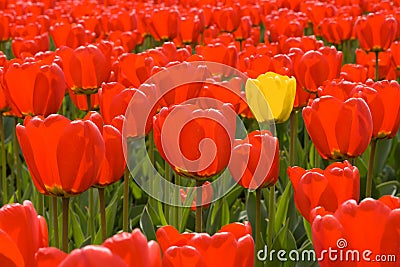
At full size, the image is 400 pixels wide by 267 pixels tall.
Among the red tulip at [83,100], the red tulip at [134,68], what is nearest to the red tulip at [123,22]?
the red tulip at [83,100]

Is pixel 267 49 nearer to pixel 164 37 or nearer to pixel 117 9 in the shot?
pixel 164 37

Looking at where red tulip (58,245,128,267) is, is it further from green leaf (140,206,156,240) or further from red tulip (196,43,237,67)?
red tulip (196,43,237,67)

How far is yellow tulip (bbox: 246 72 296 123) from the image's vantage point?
2.39 metres

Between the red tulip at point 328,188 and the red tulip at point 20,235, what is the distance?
0.61 metres

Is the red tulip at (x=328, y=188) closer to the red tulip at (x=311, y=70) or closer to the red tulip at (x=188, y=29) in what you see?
the red tulip at (x=311, y=70)

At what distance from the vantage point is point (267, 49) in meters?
3.22

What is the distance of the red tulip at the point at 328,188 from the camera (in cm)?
158

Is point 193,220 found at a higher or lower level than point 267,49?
lower

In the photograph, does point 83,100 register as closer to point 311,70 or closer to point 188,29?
point 311,70

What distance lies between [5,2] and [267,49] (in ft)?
13.9

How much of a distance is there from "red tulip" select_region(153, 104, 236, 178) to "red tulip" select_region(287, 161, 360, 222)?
0.26 m

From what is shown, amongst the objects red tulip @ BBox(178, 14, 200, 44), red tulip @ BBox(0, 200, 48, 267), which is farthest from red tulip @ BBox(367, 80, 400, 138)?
red tulip @ BBox(178, 14, 200, 44)

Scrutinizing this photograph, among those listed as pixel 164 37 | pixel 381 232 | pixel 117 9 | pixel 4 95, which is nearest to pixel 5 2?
pixel 117 9

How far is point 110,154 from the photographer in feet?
5.97
